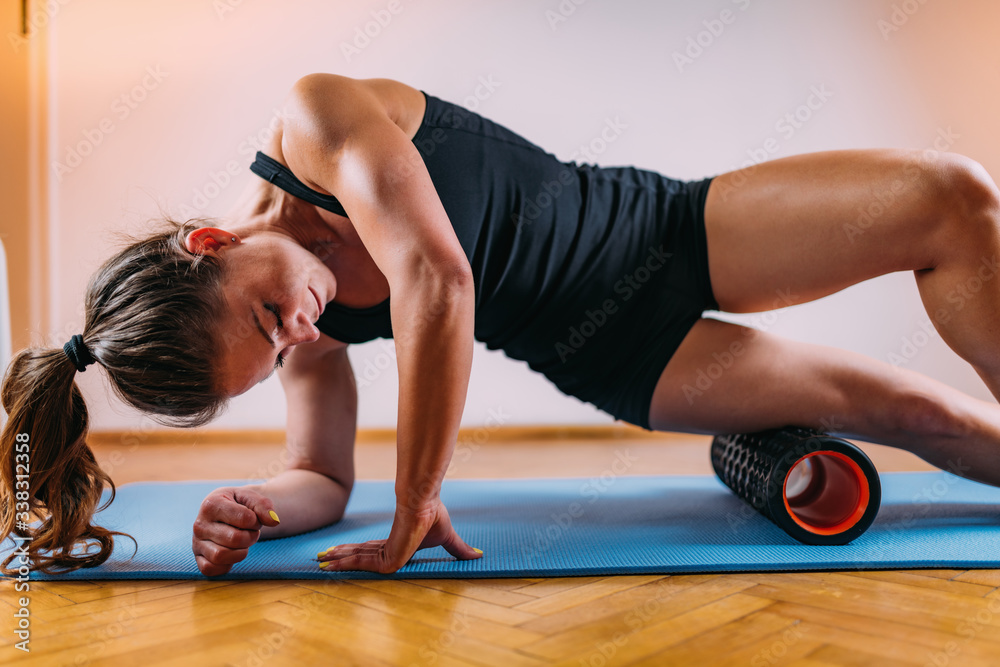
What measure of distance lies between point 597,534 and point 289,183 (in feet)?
2.45

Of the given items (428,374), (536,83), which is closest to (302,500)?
(428,374)

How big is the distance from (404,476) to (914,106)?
8.76 feet

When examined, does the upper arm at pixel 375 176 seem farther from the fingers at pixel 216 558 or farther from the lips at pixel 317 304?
the fingers at pixel 216 558

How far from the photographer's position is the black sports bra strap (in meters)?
1.05

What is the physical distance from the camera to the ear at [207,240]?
99 cm

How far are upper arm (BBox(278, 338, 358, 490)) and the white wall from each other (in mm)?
1361

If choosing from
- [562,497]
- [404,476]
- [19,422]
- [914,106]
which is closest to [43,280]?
[19,422]

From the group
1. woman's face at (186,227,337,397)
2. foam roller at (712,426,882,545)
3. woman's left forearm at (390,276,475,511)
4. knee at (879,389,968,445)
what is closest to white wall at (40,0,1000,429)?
foam roller at (712,426,882,545)

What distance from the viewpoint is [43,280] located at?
262cm

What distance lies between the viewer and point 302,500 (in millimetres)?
1222

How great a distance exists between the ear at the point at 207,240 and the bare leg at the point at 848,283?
2.45ft

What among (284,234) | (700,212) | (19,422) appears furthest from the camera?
(700,212)

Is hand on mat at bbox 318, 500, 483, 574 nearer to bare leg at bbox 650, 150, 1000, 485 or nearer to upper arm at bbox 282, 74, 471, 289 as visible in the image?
upper arm at bbox 282, 74, 471, 289

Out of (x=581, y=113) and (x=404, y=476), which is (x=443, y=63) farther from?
(x=404, y=476)
